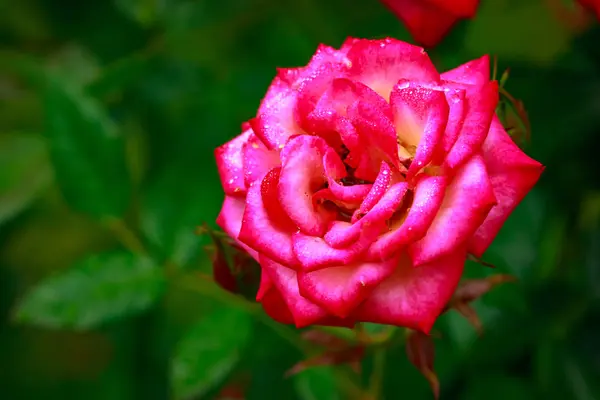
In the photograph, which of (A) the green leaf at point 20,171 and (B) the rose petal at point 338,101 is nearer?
(B) the rose petal at point 338,101

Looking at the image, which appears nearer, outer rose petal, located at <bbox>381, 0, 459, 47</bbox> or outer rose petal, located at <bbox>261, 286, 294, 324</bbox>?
outer rose petal, located at <bbox>261, 286, 294, 324</bbox>

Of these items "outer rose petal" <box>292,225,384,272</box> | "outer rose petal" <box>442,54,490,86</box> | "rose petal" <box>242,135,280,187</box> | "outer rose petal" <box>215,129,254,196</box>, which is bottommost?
"outer rose petal" <box>292,225,384,272</box>

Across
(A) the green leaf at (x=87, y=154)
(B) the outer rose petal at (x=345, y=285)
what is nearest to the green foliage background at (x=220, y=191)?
(A) the green leaf at (x=87, y=154)

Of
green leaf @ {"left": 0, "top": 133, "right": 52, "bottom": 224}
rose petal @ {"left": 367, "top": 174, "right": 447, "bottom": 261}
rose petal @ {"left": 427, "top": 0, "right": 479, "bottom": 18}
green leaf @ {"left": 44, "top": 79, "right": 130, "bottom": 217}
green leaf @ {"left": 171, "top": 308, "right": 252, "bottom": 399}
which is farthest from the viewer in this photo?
green leaf @ {"left": 0, "top": 133, "right": 52, "bottom": 224}

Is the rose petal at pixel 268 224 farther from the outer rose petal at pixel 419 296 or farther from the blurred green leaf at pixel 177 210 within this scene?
the blurred green leaf at pixel 177 210

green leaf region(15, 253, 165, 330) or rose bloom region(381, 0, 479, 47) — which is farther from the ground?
rose bloom region(381, 0, 479, 47)

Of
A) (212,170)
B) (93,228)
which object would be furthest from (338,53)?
(93,228)

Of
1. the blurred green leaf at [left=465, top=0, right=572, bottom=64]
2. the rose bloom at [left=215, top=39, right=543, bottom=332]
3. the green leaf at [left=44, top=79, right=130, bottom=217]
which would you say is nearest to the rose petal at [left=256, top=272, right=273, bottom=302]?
the rose bloom at [left=215, top=39, right=543, bottom=332]

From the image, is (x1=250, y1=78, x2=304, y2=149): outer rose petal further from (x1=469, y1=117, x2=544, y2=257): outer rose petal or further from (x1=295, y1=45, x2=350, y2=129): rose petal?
(x1=469, y1=117, x2=544, y2=257): outer rose petal
